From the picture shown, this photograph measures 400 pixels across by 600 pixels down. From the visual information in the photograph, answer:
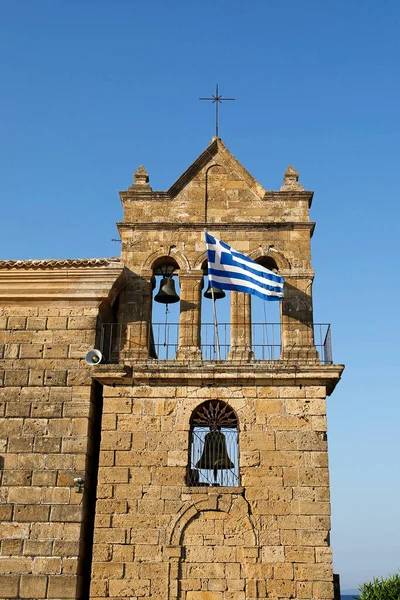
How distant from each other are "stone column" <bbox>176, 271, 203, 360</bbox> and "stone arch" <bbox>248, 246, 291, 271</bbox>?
1081 millimetres

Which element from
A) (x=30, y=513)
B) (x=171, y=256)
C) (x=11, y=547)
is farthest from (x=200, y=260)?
(x=11, y=547)

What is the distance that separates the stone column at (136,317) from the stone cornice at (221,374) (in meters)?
0.47

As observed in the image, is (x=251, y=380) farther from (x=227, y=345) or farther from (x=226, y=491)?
(x=226, y=491)

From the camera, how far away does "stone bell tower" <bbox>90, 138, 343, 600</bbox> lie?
11281mm

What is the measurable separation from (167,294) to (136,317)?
0.84 m

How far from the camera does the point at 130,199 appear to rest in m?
14.0

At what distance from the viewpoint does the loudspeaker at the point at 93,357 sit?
12492 mm

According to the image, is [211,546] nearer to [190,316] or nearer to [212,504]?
[212,504]

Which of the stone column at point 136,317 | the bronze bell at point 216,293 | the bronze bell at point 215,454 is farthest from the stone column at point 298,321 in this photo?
the stone column at point 136,317

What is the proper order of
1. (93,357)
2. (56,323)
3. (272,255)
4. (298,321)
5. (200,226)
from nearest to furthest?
(93,357), (298,321), (56,323), (272,255), (200,226)

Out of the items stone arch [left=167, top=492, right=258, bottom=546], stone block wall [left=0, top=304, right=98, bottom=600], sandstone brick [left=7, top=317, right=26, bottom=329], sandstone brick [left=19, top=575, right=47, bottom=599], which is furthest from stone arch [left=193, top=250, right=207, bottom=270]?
sandstone brick [left=19, top=575, right=47, bottom=599]

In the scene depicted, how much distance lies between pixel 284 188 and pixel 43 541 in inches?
309

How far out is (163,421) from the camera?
12219 mm

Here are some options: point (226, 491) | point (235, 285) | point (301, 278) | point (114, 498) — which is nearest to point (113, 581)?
point (114, 498)
